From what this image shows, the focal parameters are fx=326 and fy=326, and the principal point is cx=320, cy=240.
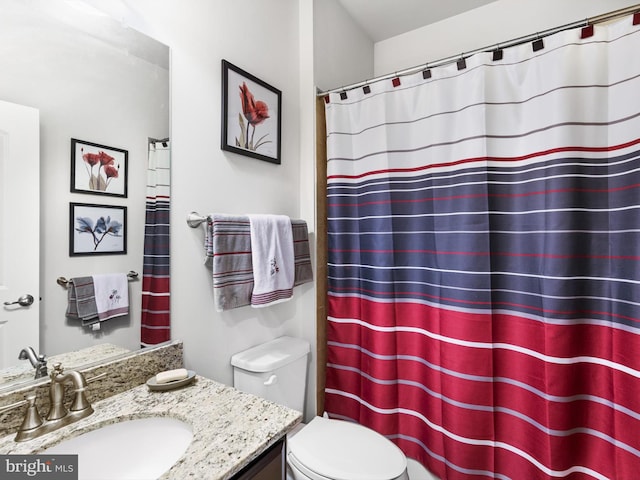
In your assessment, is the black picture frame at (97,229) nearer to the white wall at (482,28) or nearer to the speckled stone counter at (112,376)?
the speckled stone counter at (112,376)

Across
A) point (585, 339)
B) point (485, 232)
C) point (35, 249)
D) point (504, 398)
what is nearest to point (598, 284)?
point (585, 339)

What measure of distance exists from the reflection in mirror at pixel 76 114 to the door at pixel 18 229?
0.05 ft

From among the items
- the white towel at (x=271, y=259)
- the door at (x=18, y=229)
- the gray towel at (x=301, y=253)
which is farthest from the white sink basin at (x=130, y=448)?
the gray towel at (x=301, y=253)

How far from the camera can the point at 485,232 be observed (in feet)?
4.20

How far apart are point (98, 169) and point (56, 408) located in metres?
0.67

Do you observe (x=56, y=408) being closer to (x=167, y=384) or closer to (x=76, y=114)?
(x=167, y=384)

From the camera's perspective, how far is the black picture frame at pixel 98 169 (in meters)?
0.95

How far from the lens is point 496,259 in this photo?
131cm

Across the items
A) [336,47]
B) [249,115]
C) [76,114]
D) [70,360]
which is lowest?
[70,360]

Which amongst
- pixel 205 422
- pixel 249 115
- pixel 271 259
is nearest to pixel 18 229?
pixel 205 422

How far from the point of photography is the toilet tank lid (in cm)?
137

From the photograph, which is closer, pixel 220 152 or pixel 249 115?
pixel 220 152

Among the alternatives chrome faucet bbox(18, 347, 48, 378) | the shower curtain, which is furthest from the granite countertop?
the shower curtain

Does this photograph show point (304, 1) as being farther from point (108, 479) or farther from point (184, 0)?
point (108, 479)
